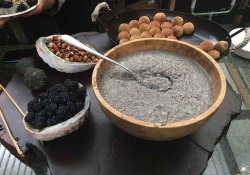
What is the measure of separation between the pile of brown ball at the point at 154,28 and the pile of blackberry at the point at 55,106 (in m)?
0.41

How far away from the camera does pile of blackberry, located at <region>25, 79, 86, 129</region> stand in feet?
1.64

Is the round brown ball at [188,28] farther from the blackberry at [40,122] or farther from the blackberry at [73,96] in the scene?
the blackberry at [40,122]

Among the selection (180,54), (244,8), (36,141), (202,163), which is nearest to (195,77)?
(180,54)

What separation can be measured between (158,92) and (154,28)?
1.62 feet

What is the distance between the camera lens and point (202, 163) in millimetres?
510

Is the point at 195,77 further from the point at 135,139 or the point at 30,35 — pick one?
the point at 30,35

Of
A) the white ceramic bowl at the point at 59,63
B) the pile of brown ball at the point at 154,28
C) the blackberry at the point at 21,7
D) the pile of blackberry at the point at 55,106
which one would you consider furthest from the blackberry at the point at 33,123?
the blackberry at the point at 21,7

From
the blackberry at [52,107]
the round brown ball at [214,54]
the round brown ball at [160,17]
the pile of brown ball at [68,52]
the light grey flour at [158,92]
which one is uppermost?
the light grey flour at [158,92]

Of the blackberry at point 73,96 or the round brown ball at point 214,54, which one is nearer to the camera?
the blackberry at point 73,96

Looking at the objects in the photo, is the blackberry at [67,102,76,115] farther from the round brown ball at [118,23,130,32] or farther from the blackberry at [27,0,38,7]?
the blackberry at [27,0,38,7]

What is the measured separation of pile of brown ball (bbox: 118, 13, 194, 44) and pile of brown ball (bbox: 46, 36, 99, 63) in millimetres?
207

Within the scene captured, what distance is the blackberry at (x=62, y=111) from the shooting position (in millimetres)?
499

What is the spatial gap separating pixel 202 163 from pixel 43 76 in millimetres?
552

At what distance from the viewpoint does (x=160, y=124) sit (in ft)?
1.35
